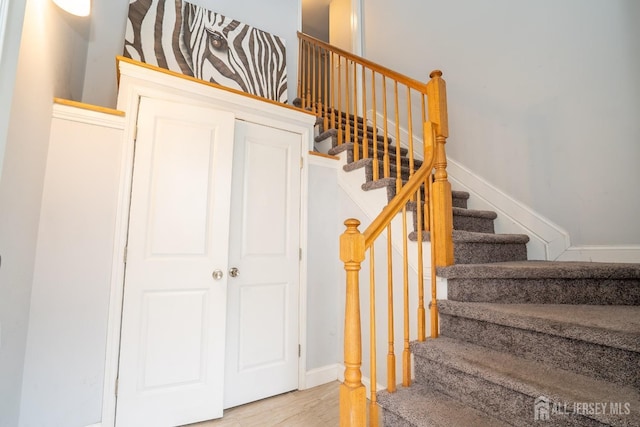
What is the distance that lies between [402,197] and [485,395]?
867 mm

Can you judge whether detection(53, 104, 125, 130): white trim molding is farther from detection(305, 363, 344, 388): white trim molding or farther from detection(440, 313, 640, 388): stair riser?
detection(440, 313, 640, 388): stair riser

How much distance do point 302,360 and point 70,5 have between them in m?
2.47

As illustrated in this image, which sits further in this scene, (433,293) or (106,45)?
(106,45)

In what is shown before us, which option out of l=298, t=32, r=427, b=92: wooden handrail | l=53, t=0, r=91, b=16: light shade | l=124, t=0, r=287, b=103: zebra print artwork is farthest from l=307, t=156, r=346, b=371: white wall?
l=53, t=0, r=91, b=16: light shade

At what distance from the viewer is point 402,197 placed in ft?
4.72

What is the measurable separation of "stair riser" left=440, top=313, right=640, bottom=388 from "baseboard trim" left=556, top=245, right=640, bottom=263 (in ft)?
3.80

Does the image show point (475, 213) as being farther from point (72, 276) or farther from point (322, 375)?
point (72, 276)

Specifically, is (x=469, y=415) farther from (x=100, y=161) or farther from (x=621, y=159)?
(x=100, y=161)

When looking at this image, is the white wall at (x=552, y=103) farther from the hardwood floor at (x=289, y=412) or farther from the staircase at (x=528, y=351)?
the hardwood floor at (x=289, y=412)

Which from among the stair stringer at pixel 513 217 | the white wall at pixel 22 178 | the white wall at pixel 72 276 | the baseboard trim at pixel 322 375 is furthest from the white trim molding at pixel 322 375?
the stair stringer at pixel 513 217

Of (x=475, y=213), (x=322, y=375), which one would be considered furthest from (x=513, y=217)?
(x=322, y=375)

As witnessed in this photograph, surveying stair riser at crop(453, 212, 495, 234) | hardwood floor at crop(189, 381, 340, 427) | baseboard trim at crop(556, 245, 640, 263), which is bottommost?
hardwood floor at crop(189, 381, 340, 427)

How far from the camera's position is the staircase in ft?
3.06

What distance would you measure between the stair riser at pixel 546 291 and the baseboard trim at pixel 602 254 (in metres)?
0.59
